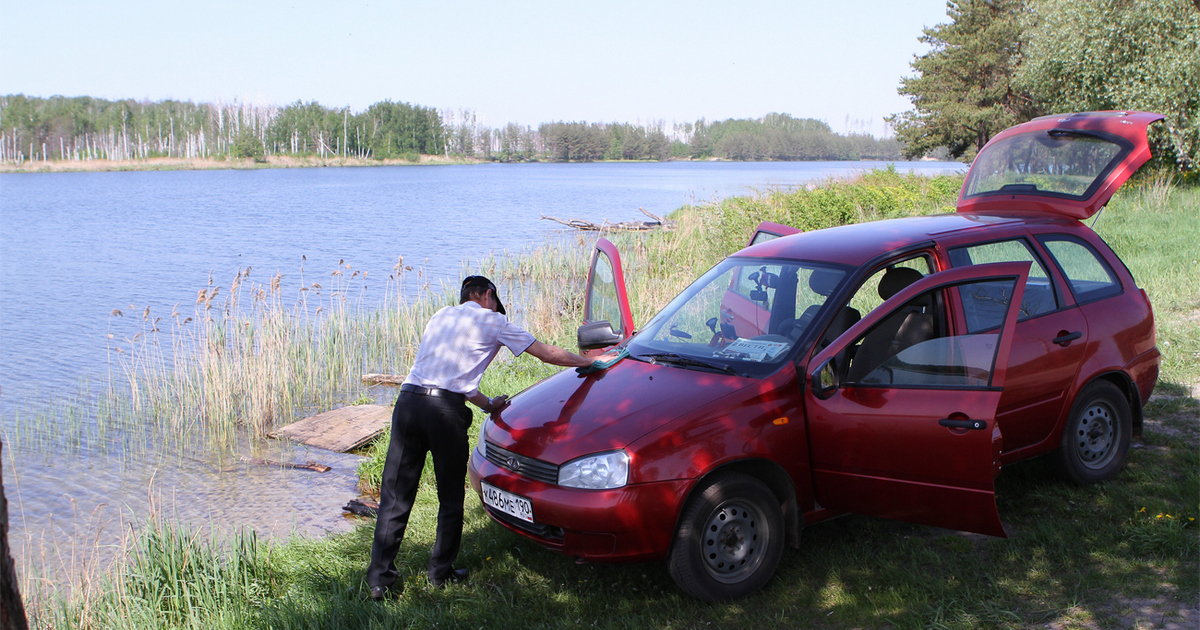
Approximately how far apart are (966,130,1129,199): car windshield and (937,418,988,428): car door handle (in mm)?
3009

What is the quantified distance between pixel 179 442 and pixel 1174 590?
991 cm

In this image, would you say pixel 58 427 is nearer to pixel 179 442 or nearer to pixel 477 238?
pixel 179 442

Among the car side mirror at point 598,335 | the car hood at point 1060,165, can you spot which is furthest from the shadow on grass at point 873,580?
the car hood at point 1060,165

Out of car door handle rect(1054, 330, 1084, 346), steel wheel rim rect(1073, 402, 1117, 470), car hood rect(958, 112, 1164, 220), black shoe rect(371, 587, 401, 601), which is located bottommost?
black shoe rect(371, 587, 401, 601)

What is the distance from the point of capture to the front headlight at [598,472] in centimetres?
397

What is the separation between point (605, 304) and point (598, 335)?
122 centimetres

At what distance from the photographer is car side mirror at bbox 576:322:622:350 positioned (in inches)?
213

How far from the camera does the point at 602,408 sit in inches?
171

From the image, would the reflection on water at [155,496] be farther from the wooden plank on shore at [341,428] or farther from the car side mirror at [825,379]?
the car side mirror at [825,379]

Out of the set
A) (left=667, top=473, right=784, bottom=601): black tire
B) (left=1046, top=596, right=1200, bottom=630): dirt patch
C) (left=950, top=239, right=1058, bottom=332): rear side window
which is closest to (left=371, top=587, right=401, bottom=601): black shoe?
(left=667, top=473, right=784, bottom=601): black tire

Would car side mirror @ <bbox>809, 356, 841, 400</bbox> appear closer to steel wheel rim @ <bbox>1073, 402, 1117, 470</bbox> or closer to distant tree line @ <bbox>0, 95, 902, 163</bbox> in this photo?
steel wheel rim @ <bbox>1073, 402, 1117, 470</bbox>

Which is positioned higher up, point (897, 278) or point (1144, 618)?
point (897, 278)

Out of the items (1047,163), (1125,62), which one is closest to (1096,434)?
(1047,163)

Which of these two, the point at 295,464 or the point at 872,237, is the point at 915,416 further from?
the point at 295,464
